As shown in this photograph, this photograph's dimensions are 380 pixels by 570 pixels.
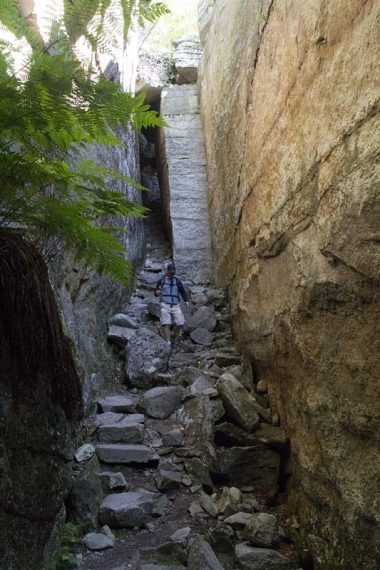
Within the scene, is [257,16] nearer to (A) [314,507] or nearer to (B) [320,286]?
(B) [320,286]

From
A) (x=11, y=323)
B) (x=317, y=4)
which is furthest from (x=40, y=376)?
(x=317, y=4)

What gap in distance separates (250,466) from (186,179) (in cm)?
849

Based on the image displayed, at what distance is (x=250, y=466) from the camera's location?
4301mm

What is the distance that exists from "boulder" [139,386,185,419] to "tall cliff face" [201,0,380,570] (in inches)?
40.5

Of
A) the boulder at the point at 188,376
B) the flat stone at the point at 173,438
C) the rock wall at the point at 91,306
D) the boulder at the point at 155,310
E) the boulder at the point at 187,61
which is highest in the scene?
the boulder at the point at 187,61

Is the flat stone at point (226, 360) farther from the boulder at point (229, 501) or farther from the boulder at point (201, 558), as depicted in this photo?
the boulder at point (201, 558)

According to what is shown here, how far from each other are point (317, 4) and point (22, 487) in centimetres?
384

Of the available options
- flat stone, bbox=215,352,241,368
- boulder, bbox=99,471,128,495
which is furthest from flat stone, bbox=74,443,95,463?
flat stone, bbox=215,352,241,368

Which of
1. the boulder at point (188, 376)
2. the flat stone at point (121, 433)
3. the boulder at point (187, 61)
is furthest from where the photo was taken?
the boulder at point (187, 61)

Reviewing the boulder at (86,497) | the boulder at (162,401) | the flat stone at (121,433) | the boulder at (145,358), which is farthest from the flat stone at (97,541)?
the boulder at (145,358)

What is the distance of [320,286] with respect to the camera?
3285 mm

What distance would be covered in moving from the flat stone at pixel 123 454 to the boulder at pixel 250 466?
66cm

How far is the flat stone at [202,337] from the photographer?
24.6ft

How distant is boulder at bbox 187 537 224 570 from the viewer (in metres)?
2.90
